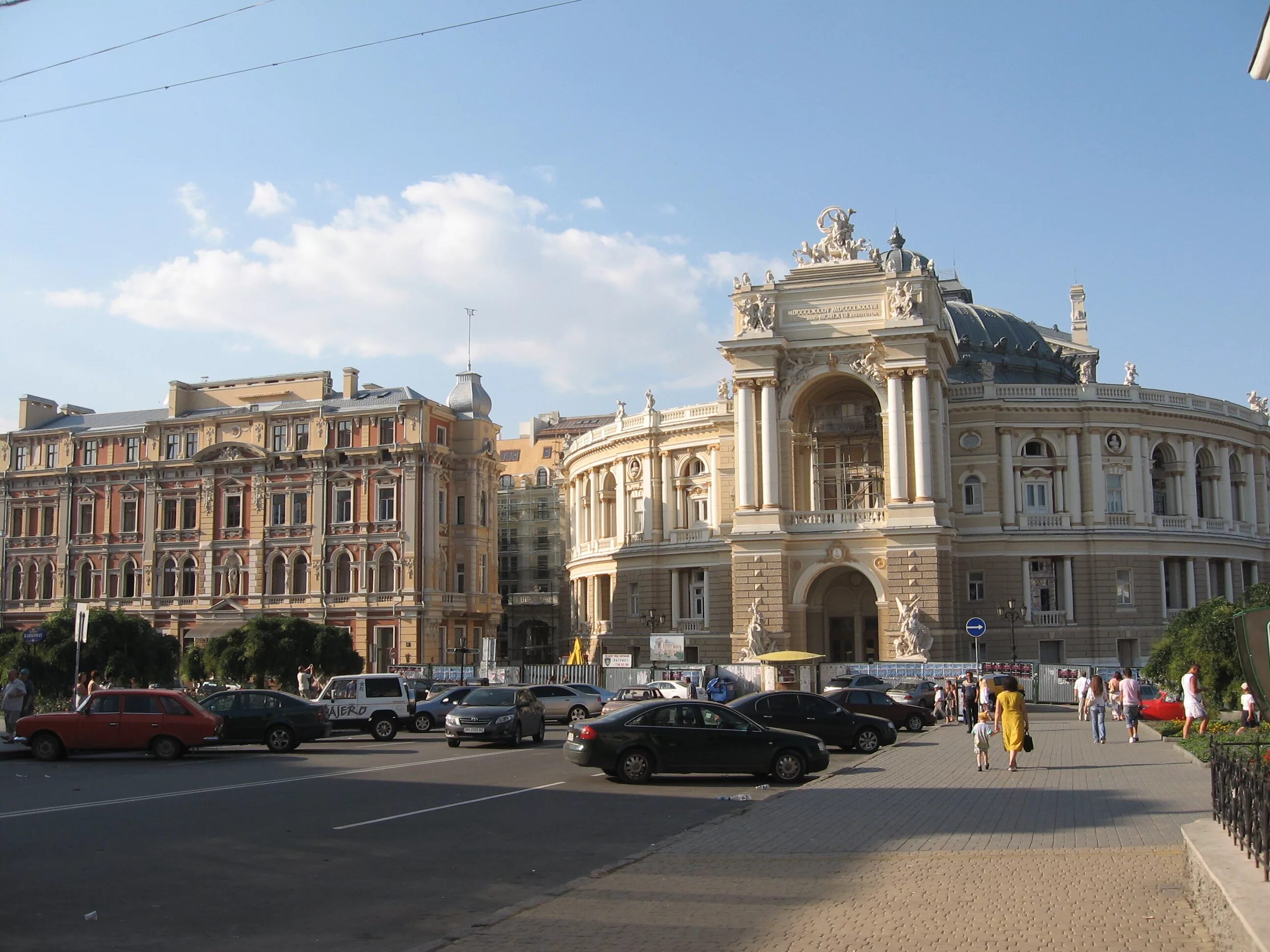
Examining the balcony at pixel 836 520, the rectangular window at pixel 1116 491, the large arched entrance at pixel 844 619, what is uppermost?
the rectangular window at pixel 1116 491

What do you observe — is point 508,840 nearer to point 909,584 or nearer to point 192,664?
point 909,584

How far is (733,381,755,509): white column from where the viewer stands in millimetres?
59312

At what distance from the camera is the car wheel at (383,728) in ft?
112

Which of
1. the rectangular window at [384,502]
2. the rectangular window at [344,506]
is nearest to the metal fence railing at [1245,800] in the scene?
the rectangular window at [384,502]

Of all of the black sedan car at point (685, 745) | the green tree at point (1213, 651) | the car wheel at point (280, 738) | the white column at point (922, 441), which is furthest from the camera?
the white column at point (922, 441)

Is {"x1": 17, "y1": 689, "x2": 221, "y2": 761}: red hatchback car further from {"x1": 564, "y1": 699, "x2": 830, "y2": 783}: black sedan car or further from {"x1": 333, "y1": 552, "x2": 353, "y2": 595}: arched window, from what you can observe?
{"x1": 333, "y1": 552, "x2": 353, "y2": 595}: arched window

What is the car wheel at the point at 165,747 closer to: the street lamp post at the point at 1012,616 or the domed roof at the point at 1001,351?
the street lamp post at the point at 1012,616

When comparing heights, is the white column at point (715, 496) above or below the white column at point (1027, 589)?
above

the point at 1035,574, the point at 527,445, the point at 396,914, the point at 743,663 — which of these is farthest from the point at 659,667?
the point at 527,445

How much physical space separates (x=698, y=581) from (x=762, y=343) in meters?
15.6

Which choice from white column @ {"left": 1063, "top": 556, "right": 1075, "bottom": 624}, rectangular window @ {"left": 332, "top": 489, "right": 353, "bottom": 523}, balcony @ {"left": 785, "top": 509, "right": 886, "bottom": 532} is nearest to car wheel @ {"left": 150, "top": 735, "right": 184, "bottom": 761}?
balcony @ {"left": 785, "top": 509, "right": 886, "bottom": 532}

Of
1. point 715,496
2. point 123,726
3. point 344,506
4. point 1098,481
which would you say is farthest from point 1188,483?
point 123,726

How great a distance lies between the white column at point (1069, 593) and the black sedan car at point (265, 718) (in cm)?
4278

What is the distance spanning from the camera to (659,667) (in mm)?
55812
